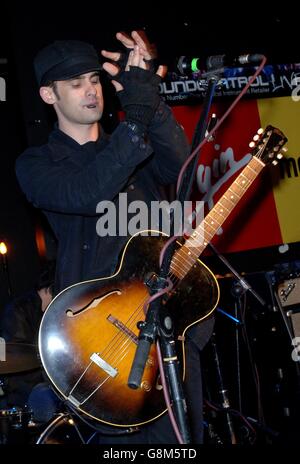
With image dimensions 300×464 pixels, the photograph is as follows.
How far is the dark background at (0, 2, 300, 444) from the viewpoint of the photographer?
5031 millimetres

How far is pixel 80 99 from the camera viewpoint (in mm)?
2688

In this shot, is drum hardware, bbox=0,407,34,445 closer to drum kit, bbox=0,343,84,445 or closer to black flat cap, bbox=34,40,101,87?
drum kit, bbox=0,343,84,445

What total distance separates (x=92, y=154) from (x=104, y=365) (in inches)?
35.8

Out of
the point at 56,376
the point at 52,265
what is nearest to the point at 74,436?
the point at 56,376

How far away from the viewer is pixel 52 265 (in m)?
Answer: 4.80

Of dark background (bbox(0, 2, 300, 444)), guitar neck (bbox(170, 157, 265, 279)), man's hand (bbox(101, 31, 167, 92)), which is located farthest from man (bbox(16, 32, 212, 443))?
dark background (bbox(0, 2, 300, 444))

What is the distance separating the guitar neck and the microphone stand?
488 millimetres

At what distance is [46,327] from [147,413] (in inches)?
19.4

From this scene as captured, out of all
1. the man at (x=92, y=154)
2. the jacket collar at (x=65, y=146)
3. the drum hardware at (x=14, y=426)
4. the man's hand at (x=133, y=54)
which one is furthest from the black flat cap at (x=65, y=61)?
the drum hardware at (x=14, y=426)

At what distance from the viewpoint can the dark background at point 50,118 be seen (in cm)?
503

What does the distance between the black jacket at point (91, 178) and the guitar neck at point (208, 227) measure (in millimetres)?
252

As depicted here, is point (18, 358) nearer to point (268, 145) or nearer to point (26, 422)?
point (26, 422)

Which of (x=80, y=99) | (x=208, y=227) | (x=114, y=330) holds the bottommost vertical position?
(x=114, y=330)

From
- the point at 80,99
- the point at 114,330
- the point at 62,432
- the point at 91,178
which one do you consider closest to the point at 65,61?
the point at 80,99
